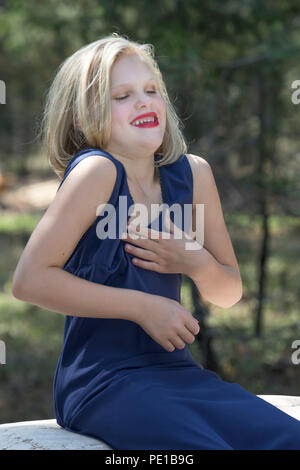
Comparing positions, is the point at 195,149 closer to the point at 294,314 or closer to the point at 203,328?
the point at 203,328

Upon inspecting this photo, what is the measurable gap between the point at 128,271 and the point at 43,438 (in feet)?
1.83

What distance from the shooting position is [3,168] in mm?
16547

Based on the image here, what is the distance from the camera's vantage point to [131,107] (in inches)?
77.1

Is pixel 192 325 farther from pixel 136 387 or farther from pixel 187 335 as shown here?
pixel 136 387

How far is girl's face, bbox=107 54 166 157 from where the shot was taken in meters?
1.96

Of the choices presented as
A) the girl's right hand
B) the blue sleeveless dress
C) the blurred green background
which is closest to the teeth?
the blue sleeveless dress

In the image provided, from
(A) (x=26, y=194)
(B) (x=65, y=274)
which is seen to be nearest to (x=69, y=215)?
(B) (x=65, y=274)

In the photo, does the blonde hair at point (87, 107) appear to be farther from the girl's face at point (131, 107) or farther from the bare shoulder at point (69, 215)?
the bare shoulder at point (69, 215)

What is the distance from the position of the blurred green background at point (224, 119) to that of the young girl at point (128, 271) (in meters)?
2.29

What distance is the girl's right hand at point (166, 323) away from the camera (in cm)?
179

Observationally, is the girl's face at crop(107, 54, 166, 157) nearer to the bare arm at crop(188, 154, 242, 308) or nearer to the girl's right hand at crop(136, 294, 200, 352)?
the bare arm at crop(188, 154, 242, 308)

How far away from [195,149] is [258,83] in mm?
1646

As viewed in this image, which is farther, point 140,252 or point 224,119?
point 224,119
